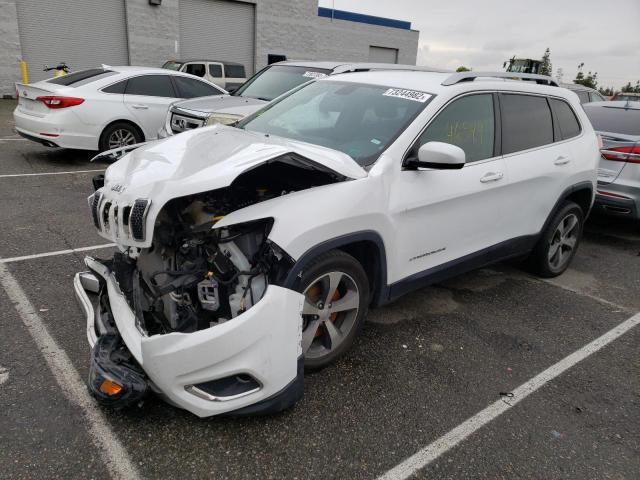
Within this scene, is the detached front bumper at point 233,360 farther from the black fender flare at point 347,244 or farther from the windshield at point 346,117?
the windshield at point 346,117

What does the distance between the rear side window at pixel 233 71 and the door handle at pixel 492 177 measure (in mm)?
15812

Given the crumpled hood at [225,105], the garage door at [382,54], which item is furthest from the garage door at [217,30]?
the crumpled hood at [225,105]

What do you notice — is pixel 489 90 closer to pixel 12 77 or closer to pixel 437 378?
pixel 437 378

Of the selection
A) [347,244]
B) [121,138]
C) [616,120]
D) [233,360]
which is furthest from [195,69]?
[233,360]

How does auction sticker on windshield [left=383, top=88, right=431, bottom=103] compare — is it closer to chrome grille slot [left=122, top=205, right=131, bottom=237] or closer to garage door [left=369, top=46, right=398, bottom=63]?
chrome grille slot [left=122, top=205, right=131, bottom=237]

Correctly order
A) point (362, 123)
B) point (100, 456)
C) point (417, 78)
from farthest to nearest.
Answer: point (417, 78)
point (362, 123)
point (100, 456)

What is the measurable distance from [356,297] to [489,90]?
2025 millimetres

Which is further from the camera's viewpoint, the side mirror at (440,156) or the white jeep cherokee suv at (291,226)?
the side mirror at (440,156)

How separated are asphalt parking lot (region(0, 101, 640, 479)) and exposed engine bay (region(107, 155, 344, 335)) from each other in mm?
572

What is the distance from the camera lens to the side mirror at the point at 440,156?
3020 mm

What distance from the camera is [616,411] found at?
3.00m

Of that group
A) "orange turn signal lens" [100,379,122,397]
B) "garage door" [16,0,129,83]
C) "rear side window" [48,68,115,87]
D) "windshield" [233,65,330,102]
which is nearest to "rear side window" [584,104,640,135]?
"windshield" [233,65,330,102]

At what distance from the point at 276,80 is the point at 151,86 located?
2.55m

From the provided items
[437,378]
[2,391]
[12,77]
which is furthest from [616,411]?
[12,77]
